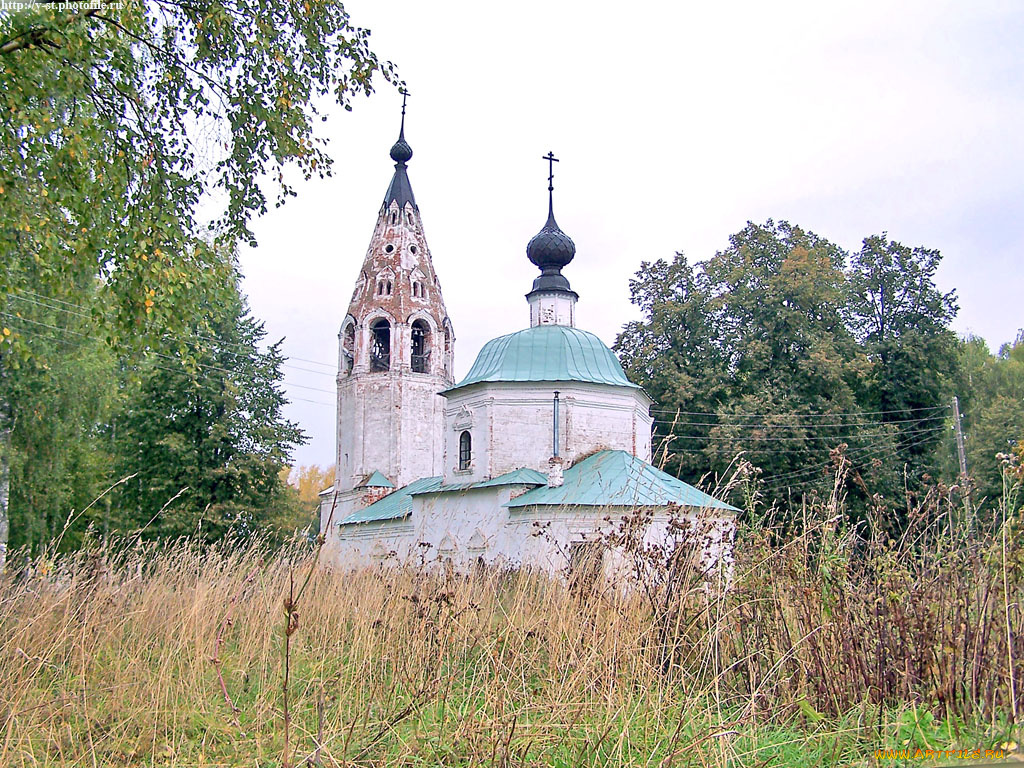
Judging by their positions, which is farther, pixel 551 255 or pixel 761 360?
pixel 761 360

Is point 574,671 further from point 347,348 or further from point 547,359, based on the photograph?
point 347,348

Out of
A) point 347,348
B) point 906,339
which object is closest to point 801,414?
point 906,339

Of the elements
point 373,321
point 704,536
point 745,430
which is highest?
point 373,321

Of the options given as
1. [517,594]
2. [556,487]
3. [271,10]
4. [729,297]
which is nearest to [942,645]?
[517,594]

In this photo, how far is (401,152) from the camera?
29688 millimetres

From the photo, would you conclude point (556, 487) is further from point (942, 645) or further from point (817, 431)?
point (942, 645)

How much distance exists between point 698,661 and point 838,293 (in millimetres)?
24077

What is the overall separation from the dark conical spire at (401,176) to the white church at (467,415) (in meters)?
0.05

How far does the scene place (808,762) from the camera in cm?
342

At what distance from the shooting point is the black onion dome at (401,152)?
29688 millimetres

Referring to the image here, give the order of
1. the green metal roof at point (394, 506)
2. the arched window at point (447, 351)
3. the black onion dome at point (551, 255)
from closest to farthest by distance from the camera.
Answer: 1. the black onion dome at point (551, 255)
2. the green metal roof at point (394, 506)
3. the arched window at point (447, 351)

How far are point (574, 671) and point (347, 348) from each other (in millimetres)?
24869

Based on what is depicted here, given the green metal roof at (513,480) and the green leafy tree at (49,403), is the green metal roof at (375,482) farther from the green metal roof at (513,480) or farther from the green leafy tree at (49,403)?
the green leafy tree at (49,403)

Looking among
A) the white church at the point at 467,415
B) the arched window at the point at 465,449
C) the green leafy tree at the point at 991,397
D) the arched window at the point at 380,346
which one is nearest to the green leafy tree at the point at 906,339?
the green leafy tree at the point at 991,397
